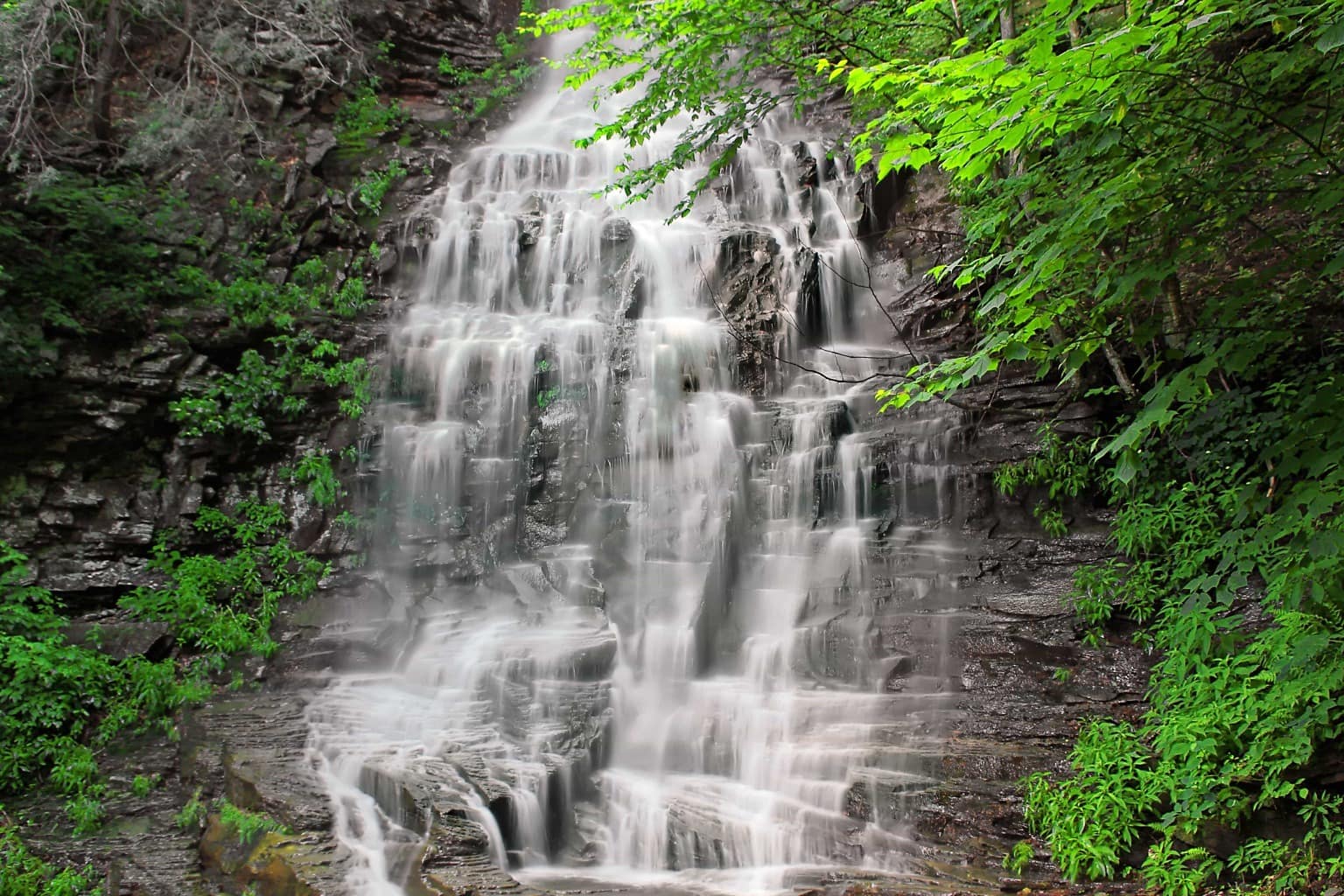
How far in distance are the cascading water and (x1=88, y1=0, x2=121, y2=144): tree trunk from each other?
4.24m

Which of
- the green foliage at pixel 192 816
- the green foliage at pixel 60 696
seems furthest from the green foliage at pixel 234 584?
the green foliage at pixel 192 816

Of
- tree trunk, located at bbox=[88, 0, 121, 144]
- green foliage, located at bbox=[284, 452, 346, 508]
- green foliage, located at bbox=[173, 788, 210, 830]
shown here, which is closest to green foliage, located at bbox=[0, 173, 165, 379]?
tree trunk, located at bbox=[88, 0, 121, 144]

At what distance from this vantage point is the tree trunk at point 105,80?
1025 cm

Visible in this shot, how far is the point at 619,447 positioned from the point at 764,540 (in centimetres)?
220

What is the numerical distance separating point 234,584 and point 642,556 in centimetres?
444

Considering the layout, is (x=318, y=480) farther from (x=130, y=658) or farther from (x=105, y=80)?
(x=105, y=80)

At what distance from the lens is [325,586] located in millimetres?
9188

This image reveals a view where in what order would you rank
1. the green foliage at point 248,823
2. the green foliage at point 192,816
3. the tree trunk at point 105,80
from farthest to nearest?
1. the tree trunk at point 105,80
2. the green foliage at point 192,816
3. the green foliage at point 248,823

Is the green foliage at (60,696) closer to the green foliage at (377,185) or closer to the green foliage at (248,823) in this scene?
the green foliage at (248,823)

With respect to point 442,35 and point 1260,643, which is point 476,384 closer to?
point 1260,643

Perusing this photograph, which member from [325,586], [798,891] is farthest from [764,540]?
[325,586]

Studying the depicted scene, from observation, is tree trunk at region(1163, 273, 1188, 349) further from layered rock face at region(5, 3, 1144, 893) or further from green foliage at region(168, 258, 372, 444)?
green foliage at region(168, 258, 372, 444)

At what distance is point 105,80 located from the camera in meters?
10.6

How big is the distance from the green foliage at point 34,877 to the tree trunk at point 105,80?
28.0 ft
